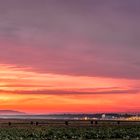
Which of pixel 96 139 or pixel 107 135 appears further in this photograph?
pixel 107 135

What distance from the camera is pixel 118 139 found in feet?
179

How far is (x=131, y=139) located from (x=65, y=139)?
6.72 metres

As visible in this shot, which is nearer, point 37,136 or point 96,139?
point 96,139

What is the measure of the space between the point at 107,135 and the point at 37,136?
7.86 metres

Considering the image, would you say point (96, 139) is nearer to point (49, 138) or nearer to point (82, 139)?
point (82, 139)

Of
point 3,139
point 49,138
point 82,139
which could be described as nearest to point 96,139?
point 82,139

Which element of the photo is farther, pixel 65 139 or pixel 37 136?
pixel 37 136

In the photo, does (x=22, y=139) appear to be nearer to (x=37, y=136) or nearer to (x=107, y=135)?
(x=37, y=136)

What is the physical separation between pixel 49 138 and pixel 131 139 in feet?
30.1

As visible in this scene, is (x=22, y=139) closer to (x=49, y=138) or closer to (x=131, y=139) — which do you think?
(x=49, y=138)

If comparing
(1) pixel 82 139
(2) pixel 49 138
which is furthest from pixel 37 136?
(1) pixel 82 139

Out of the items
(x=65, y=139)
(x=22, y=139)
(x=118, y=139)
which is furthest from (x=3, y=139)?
(x=118, y=139)

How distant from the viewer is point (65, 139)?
54969 millimetres

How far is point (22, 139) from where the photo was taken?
5528 cm
